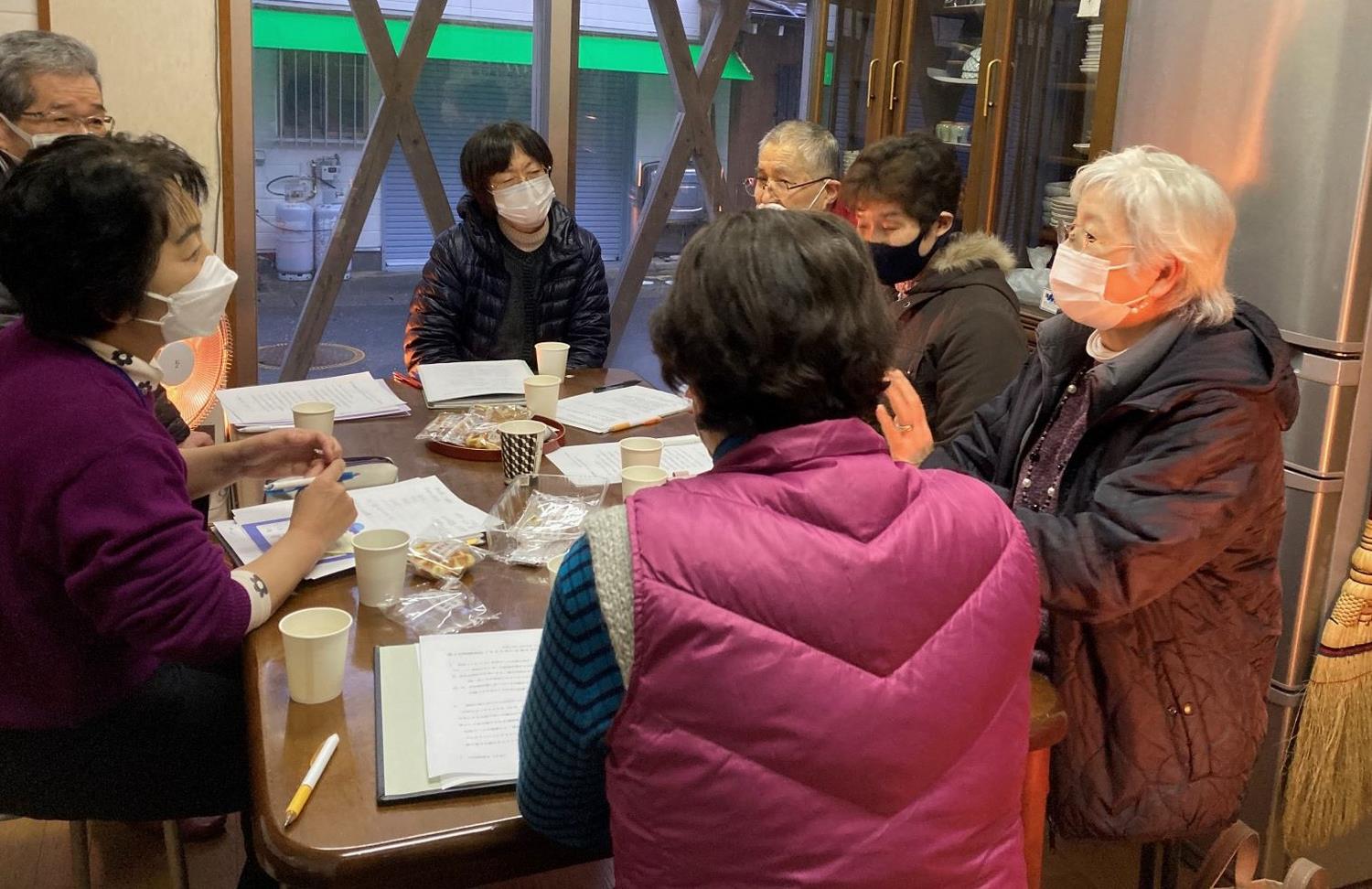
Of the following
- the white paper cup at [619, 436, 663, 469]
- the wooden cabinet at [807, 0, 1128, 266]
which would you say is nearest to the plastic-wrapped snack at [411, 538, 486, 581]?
the white paper cup at [619, 436, 663, 469]

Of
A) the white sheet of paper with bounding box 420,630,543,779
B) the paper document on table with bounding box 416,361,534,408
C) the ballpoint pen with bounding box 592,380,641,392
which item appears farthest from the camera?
the ballpoint pen with bounding box 592,380,641,392

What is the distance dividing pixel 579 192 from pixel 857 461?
3.80m

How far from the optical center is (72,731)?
4.82 ft

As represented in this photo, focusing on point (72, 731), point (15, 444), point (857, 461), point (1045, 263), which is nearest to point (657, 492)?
point (857, 461)

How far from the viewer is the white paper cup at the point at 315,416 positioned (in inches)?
80.8

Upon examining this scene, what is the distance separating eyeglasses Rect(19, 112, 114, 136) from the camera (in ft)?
7.89

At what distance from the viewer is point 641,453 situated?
193 cm

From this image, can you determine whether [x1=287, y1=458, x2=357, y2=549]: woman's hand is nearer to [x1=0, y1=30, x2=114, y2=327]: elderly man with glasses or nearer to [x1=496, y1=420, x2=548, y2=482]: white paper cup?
[x1=496, y1=420, x2=548, y2=482]: white paper cup

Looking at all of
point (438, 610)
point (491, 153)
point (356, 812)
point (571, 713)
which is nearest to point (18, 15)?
point (491, 153)

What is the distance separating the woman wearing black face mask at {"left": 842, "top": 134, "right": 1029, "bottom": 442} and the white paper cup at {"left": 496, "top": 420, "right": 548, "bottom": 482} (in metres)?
0.82

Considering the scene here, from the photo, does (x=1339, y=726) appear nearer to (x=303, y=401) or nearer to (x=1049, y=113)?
(x=1049, y=113)

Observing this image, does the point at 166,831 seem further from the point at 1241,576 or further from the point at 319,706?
the point at 1241,576

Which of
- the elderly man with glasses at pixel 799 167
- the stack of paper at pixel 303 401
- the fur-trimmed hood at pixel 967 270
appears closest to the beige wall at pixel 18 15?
the stack of paper at pixel 303 401

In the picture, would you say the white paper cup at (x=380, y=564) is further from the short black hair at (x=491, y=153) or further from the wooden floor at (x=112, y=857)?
the short black hair at (x=491, y=153)
